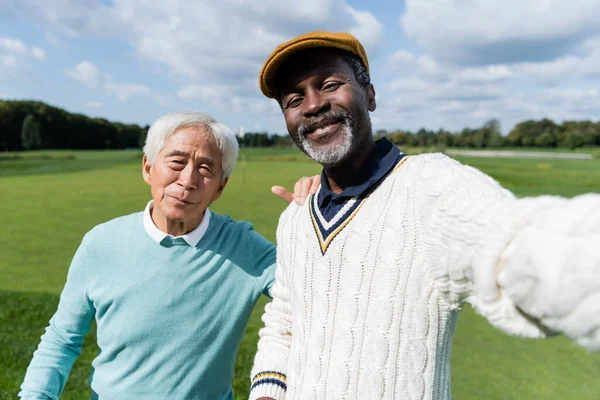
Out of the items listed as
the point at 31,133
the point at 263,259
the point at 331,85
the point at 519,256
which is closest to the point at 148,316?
the point at 263,259

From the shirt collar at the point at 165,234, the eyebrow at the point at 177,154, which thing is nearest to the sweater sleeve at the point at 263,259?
the shirt collar at the point at 165,234

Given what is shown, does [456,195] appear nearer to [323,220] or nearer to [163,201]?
[323,220]

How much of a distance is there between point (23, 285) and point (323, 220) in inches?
241

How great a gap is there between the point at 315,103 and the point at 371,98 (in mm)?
277

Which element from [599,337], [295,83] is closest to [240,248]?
[295,83]

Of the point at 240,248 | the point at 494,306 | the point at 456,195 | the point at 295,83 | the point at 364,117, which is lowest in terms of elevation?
the point at 240,248

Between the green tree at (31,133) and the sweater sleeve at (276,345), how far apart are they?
5942cm

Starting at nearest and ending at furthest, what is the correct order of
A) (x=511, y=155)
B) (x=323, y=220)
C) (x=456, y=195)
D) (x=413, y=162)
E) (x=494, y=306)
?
(x=494, y=306)
(x=456, y=195)
(x=413, y=162)
(x=323, y=220)
(x=511, y=155)

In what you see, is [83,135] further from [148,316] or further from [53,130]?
[148,316]

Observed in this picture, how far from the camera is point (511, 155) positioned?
163 ft

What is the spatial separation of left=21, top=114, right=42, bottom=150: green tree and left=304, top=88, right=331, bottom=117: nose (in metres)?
59.5

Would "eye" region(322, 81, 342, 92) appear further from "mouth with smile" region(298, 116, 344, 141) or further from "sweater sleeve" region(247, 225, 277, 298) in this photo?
"sweater sleeve" region(247, 225, 277, 298)

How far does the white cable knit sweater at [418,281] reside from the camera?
2.35ft

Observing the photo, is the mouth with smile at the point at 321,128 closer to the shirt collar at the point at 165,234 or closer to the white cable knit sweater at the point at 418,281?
the white cable knit sweater at the point at 418,281
